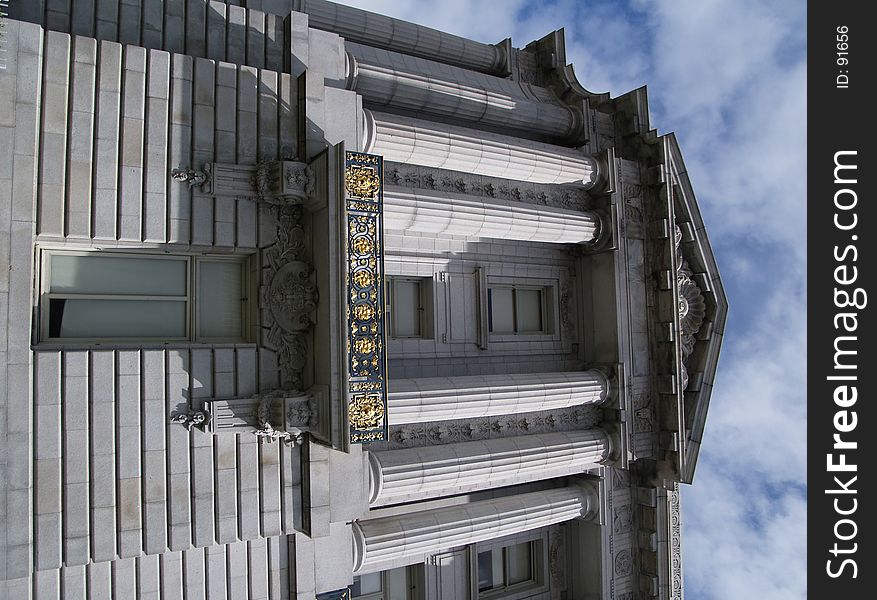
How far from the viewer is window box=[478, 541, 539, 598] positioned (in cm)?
2095

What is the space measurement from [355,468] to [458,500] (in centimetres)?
518

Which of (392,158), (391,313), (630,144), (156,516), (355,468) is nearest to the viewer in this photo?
(156,516)

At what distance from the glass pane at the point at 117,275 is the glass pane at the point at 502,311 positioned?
9.42 m

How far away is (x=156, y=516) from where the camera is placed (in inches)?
525

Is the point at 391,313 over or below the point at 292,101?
below

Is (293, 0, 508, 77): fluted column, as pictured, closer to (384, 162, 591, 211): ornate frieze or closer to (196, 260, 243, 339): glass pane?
(384, 162, 591, 211): ornate frieze

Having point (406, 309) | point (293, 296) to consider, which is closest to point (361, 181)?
point (293, 296)

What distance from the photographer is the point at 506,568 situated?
21250mm

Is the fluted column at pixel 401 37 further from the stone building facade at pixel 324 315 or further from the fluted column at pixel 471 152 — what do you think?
the fluted column at pixel 471 152

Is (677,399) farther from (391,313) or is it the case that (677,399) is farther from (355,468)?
(355,468)

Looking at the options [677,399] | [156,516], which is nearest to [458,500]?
[677,399]

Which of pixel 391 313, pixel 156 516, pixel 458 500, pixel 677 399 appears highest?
pixel 391 313

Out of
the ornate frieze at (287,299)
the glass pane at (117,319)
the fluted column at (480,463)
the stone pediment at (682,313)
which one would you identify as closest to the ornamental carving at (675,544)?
the stone pediment at (682,313)

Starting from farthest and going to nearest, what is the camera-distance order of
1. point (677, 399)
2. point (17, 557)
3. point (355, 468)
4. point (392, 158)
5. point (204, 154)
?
1. point (677, 399)
2. point (392, 158)
3. point (355, 468)
4. point (204, 154)
5. point (17, 557)
